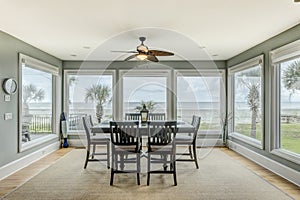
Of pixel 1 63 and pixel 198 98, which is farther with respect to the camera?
pixel 198 98

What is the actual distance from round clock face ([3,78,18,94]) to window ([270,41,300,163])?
15.1 ft

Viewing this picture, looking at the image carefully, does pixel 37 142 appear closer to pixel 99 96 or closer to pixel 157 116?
pixel 99 96

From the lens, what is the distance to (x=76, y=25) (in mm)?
4133

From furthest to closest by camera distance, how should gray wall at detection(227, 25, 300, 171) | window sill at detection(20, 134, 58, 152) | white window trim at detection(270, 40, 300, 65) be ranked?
window sill at detection(20, 134, 58, 152)
gray wall at detection(227, 25, 300, 171)
white window trim at detection(270, 40, 300, 65)

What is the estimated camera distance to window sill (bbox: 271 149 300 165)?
4152 mm

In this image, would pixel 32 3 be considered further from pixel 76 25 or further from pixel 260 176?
pixel 260 176

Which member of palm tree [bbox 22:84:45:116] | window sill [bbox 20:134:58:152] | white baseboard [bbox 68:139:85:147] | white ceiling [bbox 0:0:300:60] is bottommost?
white baseboard [bbox 68:139:85:147]

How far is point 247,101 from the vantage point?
650cm

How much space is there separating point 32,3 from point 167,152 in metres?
2.81

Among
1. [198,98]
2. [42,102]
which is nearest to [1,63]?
[42,102]

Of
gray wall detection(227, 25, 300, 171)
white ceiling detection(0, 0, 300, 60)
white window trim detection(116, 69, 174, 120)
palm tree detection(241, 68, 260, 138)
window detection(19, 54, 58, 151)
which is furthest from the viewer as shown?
white window trim detection(116, 69, 174, 120)

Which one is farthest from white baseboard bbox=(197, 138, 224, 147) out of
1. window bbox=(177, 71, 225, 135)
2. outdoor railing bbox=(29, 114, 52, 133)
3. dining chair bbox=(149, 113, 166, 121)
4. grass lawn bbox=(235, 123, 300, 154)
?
outdoor railing bbox=(29, 114, 52, 133)

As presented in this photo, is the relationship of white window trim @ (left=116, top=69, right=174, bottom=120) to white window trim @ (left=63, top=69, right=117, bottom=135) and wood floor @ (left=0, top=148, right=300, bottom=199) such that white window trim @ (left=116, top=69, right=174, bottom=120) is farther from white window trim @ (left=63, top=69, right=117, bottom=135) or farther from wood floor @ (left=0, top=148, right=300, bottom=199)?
wood floor @ (left=0, top=148, right=300, bottom=199)

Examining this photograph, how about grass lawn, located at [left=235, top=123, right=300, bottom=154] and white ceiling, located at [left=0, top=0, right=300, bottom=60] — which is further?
grass lawn, located at [left=235, top=123, right=300, bottom=154]
